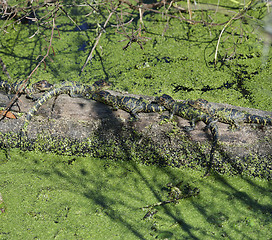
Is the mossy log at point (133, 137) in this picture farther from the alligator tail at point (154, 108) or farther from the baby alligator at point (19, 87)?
the baby alligator at point (19, 87)

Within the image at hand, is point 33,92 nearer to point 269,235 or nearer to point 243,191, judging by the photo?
point 243,191

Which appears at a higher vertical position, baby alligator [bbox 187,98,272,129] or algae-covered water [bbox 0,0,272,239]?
baby alligator [bbox 187,98,272,129]

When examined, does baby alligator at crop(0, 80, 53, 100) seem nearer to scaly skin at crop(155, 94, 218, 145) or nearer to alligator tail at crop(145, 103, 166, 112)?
alligator tail at crop(145, 103, 166, 112)

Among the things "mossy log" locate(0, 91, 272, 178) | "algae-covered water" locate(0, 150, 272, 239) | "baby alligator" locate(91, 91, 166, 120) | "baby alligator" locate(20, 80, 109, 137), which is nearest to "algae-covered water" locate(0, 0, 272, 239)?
"algae-covered water" locate(0, 150, 272, 239)

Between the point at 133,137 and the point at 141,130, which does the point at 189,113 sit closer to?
the point at 141,130

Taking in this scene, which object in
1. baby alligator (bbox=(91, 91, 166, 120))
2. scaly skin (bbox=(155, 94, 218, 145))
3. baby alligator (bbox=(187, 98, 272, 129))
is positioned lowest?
baby alligator (bbox=(91, 91, 166, 120))

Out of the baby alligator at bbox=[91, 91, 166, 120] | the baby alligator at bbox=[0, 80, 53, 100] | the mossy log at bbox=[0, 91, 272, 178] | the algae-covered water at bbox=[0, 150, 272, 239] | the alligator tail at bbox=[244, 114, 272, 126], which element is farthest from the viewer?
the baby alligator at bbox=[0, 80, 53, 100]
